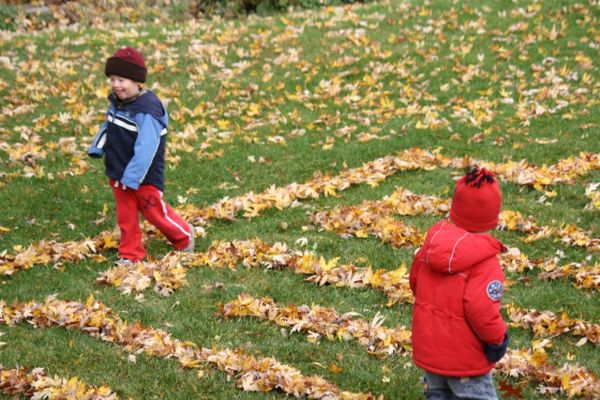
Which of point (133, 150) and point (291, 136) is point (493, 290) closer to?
point (133, 150)

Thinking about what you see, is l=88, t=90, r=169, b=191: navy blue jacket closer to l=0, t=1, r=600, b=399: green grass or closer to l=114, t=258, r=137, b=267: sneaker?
Result: l=114, t=258, r=137, b=267: sneaker

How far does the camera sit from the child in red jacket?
11.7 feet

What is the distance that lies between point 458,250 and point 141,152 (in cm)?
364

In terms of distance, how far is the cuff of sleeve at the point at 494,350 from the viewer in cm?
365

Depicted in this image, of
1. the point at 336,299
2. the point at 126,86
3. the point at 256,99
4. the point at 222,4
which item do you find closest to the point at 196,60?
the point at 256,99

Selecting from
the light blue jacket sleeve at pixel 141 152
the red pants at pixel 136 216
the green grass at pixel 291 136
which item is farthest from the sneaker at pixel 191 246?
the light blue jacket sleeve at pixel 141 152

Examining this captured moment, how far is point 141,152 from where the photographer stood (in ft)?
21.2

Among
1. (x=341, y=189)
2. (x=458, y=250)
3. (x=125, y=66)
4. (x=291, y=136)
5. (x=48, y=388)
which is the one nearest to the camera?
(x=458, y=250)

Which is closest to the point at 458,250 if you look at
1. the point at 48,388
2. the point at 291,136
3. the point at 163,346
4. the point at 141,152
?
the point at 163,346

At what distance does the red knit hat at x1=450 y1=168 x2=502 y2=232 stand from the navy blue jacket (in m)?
3.52

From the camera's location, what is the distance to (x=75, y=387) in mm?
4496

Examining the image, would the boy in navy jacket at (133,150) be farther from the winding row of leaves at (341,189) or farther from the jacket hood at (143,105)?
the winding row of leaves at (341,189)

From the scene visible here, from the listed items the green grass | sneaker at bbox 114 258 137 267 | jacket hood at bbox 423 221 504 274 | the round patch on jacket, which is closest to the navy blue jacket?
sneaker at bbox 114 258 137 267

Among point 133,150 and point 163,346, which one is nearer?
point 163,346
